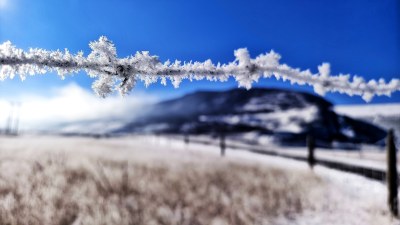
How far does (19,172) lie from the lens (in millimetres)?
5977

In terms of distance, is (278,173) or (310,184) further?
(278,173)

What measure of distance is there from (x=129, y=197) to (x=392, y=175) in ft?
13.9

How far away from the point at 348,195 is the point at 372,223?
2217 millimetres

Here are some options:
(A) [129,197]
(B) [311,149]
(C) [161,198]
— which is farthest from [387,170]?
(B) [311,149]

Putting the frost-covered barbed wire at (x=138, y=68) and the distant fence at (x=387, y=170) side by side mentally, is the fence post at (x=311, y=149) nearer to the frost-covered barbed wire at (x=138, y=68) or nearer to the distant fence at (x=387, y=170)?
the distant fence at (x=387, y=170)

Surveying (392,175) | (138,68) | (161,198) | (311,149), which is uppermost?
(138,68)

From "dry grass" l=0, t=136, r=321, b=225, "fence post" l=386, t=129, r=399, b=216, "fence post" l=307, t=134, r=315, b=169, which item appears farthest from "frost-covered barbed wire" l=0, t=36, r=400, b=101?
"fence post" l=307, t=134, r=315, b=169

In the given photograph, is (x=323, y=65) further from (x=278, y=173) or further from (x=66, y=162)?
(x=278, y=173)

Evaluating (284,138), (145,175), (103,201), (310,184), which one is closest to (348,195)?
(310,184)

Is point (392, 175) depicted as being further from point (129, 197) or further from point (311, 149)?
point (311, 149)

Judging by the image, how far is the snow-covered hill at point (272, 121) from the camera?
6894 cm

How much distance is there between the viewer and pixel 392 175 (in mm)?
6688

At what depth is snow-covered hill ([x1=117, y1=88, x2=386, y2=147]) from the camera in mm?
68938

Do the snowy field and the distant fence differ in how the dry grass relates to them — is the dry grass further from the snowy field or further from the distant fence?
the distant fence
